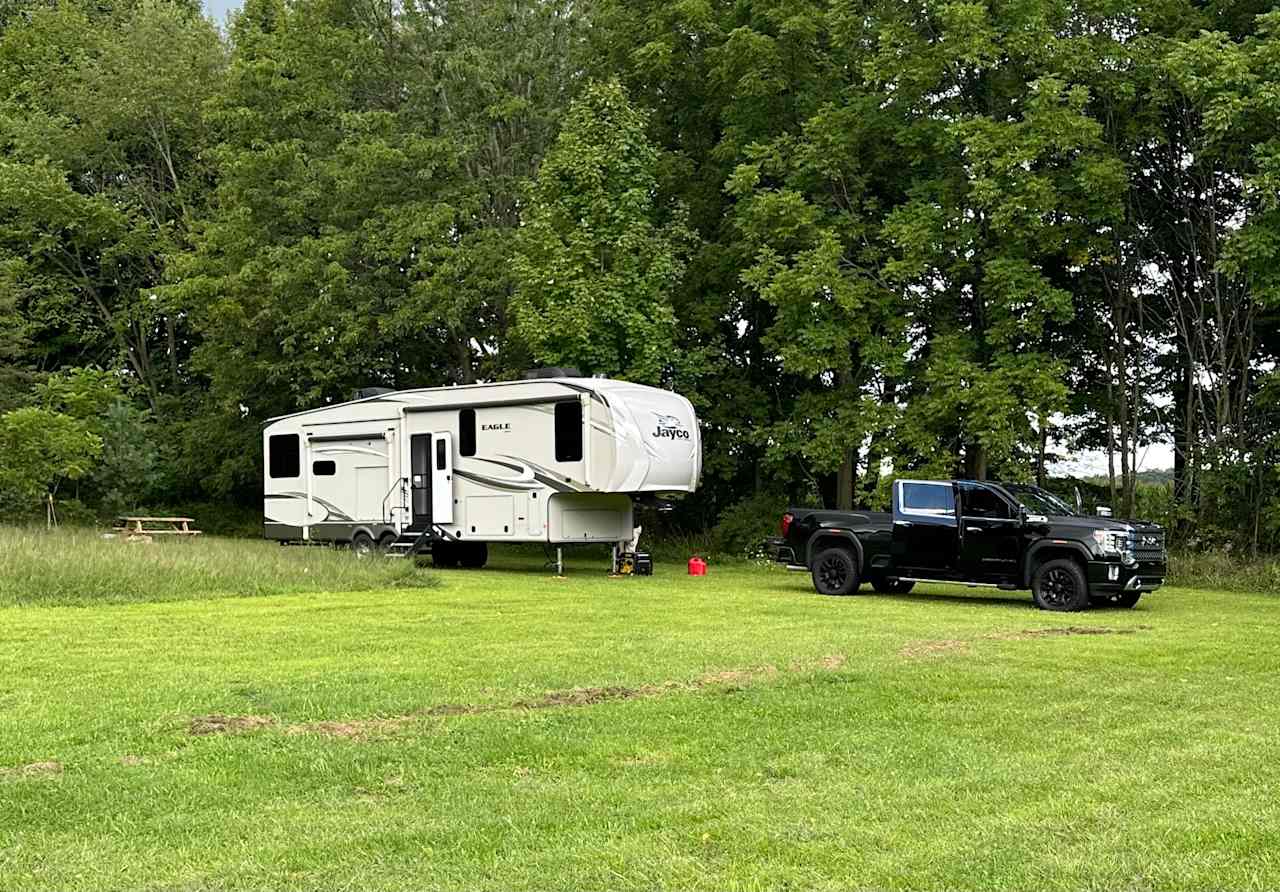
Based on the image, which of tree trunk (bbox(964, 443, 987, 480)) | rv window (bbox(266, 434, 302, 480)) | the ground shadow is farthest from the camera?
rv window (bbox(266, 434, 302, 480))

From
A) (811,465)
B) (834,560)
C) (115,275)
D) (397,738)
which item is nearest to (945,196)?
(811,465)

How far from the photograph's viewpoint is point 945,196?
955 inches

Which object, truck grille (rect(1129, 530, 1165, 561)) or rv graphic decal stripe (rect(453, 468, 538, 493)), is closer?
truck grille (rect(1129, 530, 1165, 561))

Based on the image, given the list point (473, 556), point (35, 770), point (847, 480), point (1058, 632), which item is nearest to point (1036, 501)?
point (1058, 632)

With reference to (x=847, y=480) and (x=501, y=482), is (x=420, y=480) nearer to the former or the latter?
(x=501, y=482)

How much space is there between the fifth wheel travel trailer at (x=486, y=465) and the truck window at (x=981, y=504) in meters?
5.67

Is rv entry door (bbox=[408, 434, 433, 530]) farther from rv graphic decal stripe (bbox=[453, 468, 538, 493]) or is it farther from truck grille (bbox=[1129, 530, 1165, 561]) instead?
truck grille (bbox=[1129, 530, 1165, 561])

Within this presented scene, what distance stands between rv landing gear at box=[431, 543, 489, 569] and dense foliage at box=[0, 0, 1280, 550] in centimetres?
396

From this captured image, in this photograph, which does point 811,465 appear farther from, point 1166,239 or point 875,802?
point 875,802

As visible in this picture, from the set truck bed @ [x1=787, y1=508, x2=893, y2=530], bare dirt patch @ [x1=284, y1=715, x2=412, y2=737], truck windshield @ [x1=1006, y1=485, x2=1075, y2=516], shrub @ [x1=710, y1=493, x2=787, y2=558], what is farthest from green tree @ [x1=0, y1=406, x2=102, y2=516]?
bare dirt patch @ [x1=284, y1=715, x2=412, y2=737]

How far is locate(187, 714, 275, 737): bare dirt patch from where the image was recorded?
779cm

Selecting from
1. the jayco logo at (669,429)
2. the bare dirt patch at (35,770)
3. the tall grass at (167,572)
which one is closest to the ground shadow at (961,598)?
the jayco logo at (669,429)

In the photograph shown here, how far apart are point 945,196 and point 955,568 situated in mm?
8867

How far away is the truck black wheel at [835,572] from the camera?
18969mm
